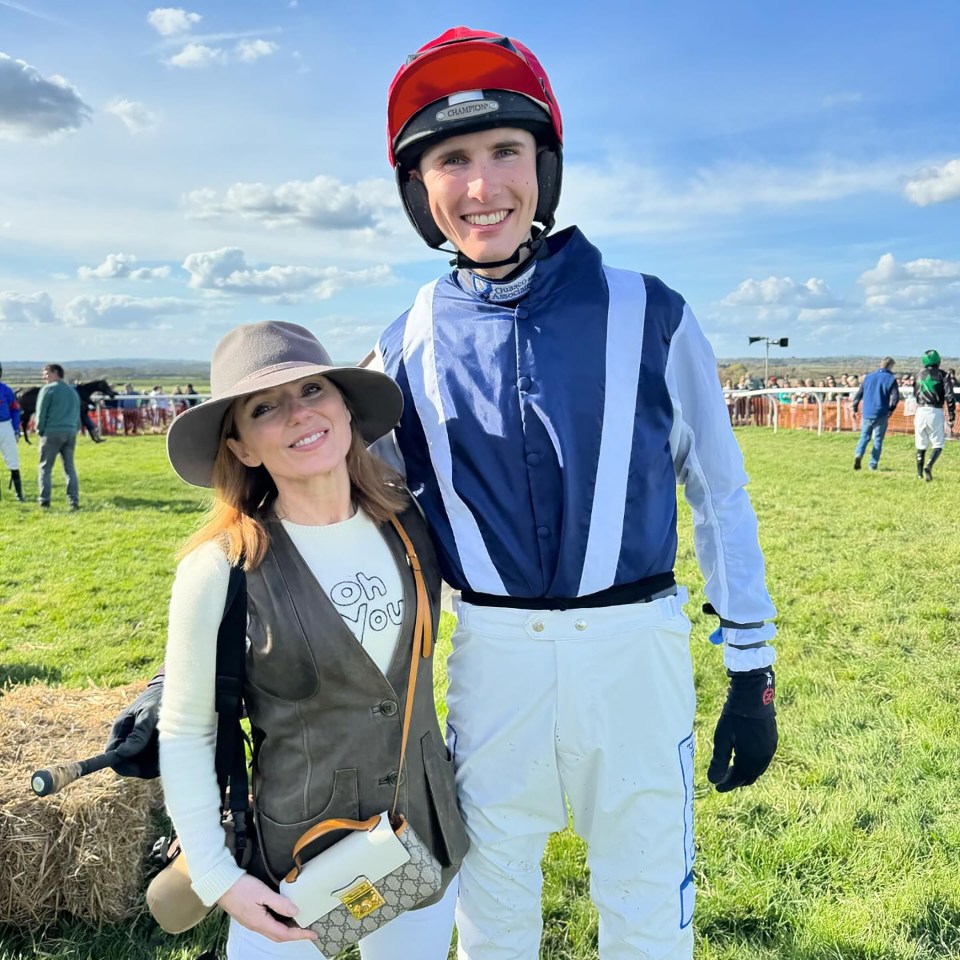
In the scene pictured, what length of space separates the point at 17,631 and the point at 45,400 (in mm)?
6171

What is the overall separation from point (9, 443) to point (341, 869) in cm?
1294

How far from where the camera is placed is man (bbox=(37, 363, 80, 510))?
37.7 ft

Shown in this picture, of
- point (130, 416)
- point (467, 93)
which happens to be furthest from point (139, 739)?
point (130, 416)

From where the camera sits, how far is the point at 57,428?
37.7ft

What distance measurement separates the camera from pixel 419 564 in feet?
6.58

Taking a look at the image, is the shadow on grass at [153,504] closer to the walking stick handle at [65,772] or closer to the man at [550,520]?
the walking stick handle at [65,772]

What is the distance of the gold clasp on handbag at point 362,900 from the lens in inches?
70.7

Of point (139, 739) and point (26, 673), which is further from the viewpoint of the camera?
point (26, 673)

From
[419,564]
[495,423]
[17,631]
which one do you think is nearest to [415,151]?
[495,423]

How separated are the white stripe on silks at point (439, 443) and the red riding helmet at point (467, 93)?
42 cm

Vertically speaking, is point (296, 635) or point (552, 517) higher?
point (552, 517)

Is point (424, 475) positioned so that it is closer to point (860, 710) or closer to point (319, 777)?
point (319, 777)

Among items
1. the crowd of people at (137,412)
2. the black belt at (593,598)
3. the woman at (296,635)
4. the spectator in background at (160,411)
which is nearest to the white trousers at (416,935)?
the woman at (296,635)

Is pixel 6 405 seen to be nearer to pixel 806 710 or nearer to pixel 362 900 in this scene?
pixel 806 710
